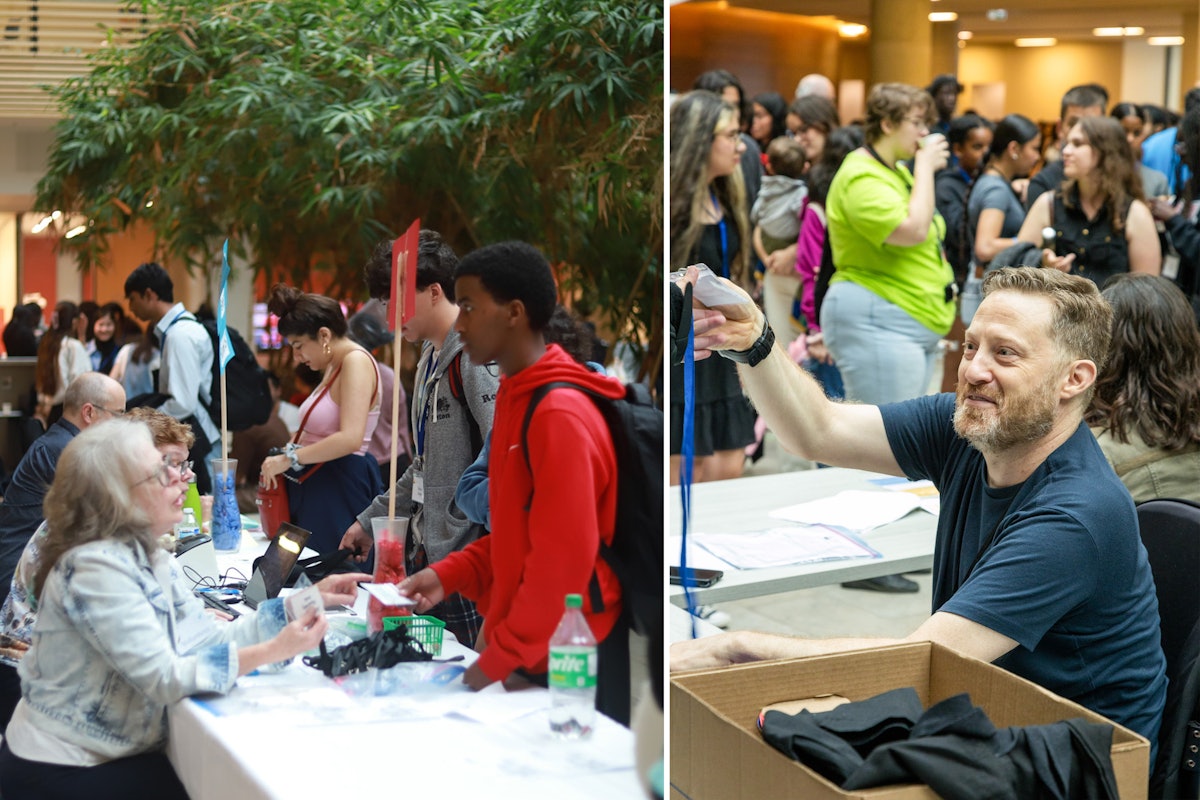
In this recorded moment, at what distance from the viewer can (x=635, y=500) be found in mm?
1505

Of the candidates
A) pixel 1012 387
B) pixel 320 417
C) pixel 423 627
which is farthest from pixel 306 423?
pixel 1012 387

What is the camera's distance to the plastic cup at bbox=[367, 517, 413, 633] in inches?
64.3

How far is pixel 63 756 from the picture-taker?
1625 mm

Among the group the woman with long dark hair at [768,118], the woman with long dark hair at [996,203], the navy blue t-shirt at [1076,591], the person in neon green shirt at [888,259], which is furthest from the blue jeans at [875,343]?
the navy blue t-shirt at [1076,591]

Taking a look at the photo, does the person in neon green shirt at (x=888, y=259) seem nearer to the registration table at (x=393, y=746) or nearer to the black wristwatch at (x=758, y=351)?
the black wristwatch at (x=758, y=351)

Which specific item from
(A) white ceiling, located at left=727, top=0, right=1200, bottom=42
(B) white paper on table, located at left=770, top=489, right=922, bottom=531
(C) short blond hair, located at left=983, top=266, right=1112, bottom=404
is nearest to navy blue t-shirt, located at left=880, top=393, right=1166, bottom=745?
(C) short blond hair, located at left=983, top=266, right=1112, bottom=404

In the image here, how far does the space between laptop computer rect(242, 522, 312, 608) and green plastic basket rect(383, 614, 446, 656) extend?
193mm

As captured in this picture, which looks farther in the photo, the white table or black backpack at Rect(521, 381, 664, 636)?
the white table

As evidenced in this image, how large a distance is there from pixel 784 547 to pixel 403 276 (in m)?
1.26

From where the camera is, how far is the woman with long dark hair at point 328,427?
1648mm

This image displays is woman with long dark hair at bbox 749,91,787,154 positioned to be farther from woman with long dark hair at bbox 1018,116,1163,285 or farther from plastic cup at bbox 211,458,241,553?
plastic cup at bbox 211,458,241,553

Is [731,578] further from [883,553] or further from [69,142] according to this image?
[69,142]

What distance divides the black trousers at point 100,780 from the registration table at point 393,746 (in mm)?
38

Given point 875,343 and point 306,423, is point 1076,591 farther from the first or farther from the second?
point 875,343
